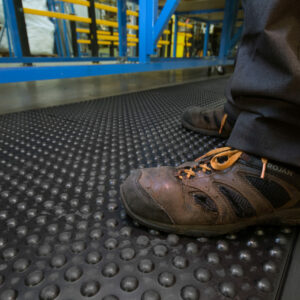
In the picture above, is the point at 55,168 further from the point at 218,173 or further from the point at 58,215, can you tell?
the point at 218,173

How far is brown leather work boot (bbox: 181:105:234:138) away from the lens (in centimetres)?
108

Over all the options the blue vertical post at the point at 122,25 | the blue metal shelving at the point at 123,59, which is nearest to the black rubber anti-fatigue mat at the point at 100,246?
the blue metal shelving at the point at 123,59

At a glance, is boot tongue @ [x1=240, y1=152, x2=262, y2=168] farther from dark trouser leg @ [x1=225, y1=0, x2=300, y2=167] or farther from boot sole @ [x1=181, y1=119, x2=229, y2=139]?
boot sole @ [x1=181, y1=119, x2=229, y2=139]

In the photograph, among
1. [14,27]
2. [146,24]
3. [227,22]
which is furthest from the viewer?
→ [227,22]

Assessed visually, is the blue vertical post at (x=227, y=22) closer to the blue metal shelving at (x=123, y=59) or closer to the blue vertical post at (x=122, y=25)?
the blue metal shelving at (x=123, y=59)

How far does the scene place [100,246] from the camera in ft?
1.60

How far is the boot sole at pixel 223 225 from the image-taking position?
0.51 m

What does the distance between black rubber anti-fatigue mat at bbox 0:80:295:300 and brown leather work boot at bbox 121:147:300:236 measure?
0.03 metres

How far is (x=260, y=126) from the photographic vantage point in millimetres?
509

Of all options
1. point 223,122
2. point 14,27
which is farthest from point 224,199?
point 14,27

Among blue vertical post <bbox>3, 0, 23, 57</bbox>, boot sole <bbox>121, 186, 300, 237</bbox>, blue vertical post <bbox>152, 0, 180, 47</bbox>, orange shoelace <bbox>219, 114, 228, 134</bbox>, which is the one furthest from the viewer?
blue vertical post <bbox>3, 0, 23, 57</bbox>

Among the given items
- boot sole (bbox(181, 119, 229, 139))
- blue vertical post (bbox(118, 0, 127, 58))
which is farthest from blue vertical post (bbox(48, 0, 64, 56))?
boot sole (bbox(181, 119, 229, 139))

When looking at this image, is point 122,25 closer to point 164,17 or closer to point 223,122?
point 164,17

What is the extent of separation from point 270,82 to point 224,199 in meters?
0.26
